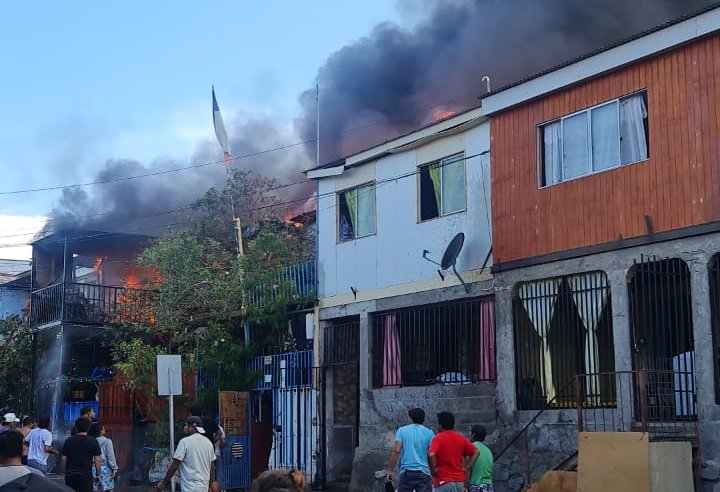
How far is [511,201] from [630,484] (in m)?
5.80

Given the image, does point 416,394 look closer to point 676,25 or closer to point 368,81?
point 676,25

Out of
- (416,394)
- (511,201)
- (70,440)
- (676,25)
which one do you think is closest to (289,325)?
(416,394)

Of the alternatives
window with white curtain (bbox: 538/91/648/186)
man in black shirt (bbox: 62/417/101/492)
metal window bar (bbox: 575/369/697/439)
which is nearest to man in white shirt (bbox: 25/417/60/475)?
man in black shirt (bbox: 62/417/101/492)

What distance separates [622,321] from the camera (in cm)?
1383

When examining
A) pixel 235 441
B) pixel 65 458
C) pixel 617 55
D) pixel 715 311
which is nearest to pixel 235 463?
pixel 235 441

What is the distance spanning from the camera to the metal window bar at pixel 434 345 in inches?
654

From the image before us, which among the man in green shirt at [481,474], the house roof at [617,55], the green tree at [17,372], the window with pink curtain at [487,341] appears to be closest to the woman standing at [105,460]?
the man in green shirt at [481,474]

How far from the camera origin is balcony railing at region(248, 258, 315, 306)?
68.9 feet

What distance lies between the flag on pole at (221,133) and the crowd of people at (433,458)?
18.6 meters

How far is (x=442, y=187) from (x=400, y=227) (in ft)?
4.12

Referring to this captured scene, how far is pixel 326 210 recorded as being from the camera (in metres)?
20.7

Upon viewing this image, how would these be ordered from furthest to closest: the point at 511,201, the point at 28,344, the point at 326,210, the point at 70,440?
the point at 28,344 < the point at 326,210 < the point at 511,201 < the point at 70,440

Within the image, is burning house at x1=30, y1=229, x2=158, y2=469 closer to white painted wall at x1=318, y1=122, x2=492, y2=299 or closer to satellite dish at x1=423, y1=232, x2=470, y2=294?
white painted wall at x1=318, y1=122, x2=492, y2=299

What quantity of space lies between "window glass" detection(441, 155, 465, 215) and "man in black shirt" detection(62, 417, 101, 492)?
25.9 feet
